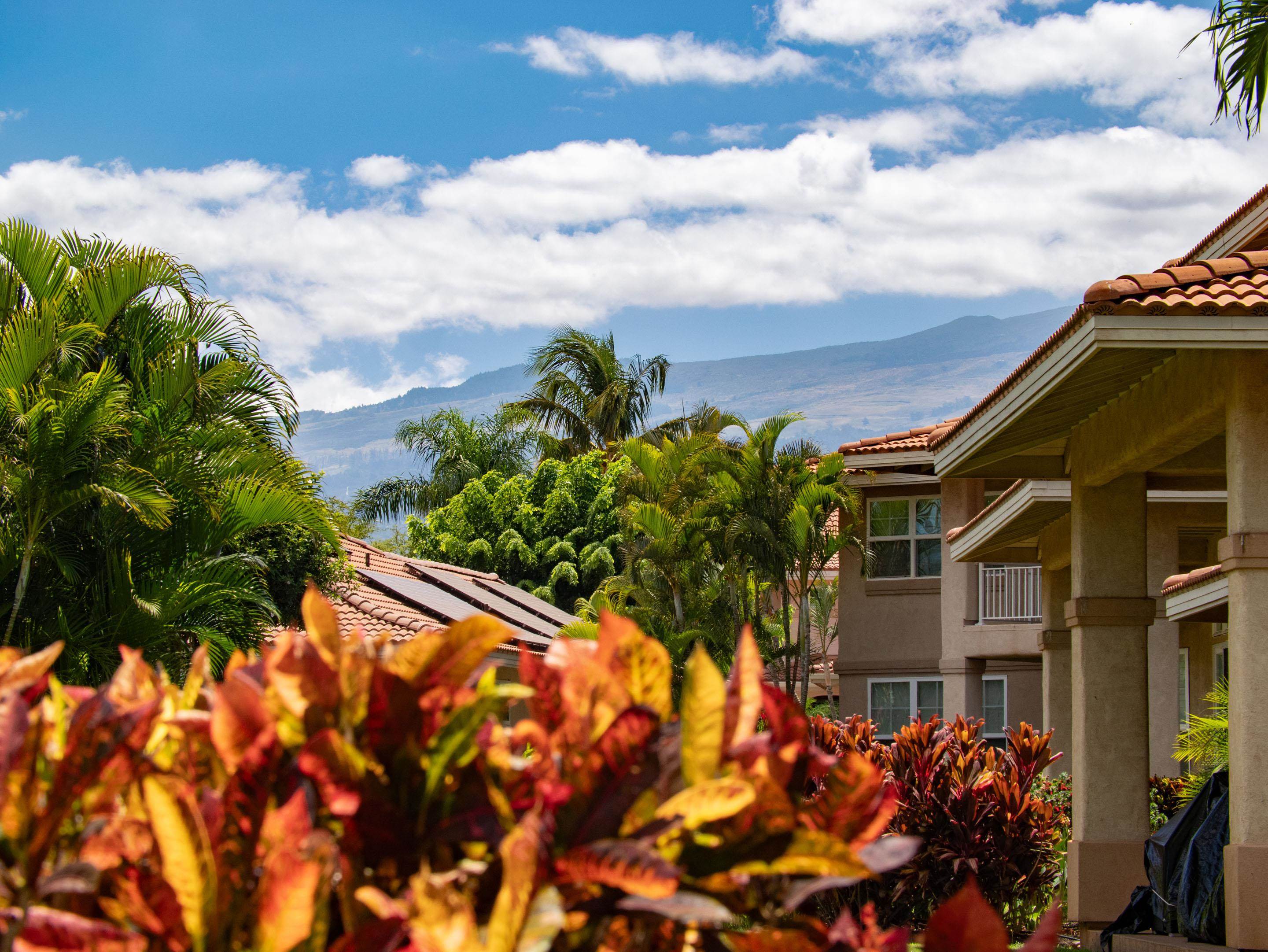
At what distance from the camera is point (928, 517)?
29250 millimetres

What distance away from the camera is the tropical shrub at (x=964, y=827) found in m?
10.8

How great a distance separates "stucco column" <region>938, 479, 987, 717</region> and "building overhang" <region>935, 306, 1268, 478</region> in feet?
49.5

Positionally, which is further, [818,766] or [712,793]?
[818,766]

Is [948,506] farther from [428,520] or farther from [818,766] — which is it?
[818,766]

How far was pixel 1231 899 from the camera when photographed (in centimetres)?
777

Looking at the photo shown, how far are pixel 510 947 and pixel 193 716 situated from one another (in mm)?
648

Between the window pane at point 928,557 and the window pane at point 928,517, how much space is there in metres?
0.20

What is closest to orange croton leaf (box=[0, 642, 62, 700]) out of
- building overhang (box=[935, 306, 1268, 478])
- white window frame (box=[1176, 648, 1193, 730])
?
building overhang (box=[935, 306, 1268, 478])

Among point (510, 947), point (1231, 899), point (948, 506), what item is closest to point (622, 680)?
point (510, 947)

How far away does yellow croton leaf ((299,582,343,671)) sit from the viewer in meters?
1.83

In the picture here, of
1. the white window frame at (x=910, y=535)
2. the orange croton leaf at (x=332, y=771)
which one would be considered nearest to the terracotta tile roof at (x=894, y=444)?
the white window frame at (x=910, y=535)

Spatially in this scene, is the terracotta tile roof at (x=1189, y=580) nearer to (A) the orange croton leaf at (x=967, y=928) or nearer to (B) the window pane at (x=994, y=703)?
(B) the window pane at (x=994, y=703)

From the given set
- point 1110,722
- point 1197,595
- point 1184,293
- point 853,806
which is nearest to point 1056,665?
point 1197,595

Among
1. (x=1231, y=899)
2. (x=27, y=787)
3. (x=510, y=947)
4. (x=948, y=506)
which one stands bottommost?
(x=1231, y=899)
